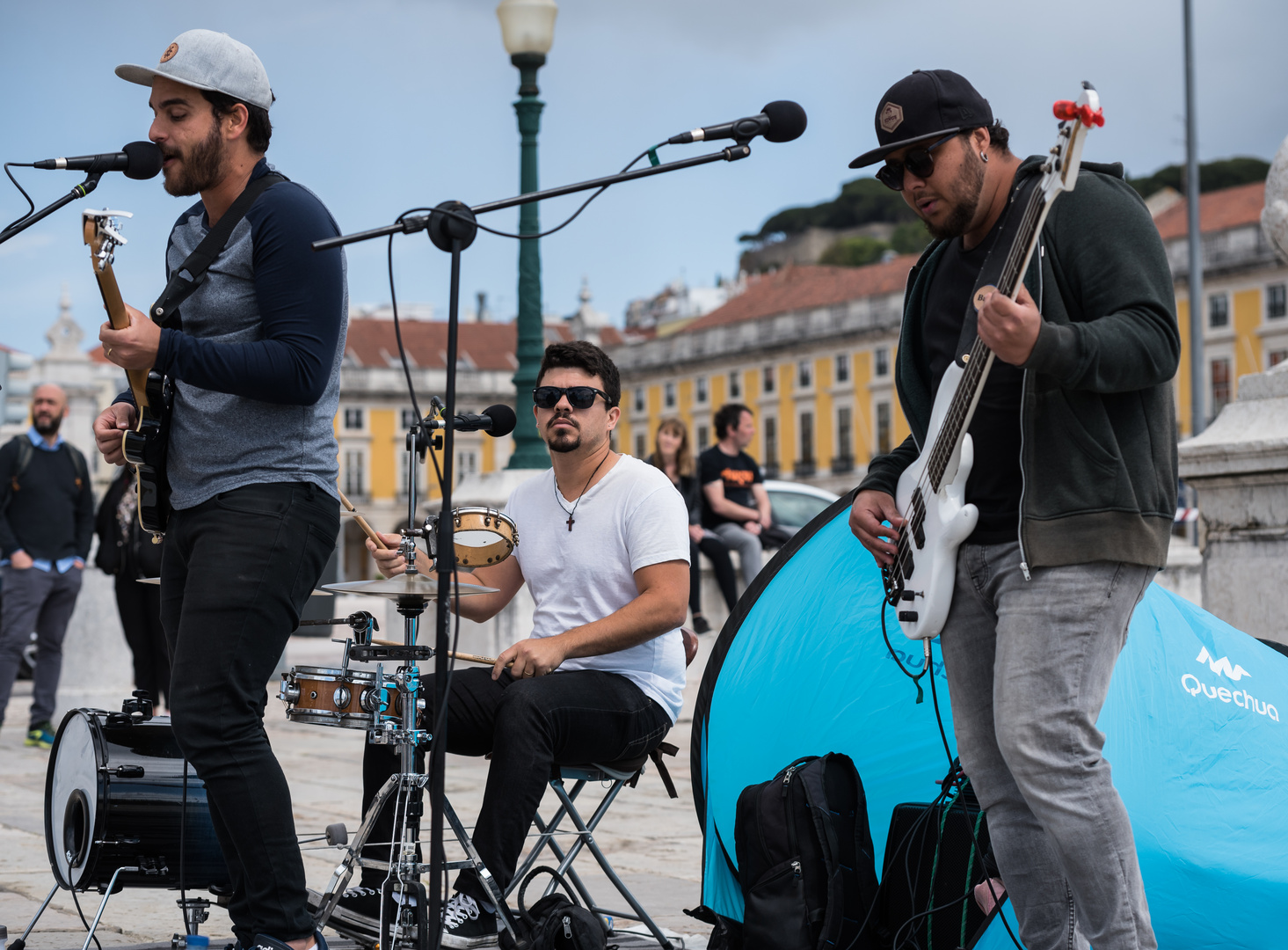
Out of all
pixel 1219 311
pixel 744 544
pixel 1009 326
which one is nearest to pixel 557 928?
pixel 1009 326

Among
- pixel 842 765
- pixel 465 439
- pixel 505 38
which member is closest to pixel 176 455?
pixel 842 765

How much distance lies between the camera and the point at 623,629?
423 cm

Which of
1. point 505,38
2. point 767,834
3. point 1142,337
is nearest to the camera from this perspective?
point 1142,337

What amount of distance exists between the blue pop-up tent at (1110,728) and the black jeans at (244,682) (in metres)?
1.36

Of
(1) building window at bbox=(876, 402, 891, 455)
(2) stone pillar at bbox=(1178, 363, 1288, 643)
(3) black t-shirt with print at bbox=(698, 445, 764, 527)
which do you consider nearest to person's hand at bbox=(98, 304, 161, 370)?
(2) stone pillar at bbox=(1178, 363, 1288, 643)

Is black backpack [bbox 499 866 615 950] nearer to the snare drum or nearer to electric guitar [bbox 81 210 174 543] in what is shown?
the snare drum

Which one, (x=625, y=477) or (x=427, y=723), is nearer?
(x=427, y=723)

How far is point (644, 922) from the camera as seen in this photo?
418 cm

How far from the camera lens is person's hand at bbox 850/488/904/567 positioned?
10.7ft

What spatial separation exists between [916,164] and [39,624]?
24.1ft

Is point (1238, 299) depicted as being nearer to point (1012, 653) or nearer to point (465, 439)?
point (465, 439)

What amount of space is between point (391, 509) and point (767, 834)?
8122 centimetres

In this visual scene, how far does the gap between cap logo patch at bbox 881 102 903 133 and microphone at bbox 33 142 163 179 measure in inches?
60.9

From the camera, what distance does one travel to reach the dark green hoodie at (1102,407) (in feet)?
9.17
